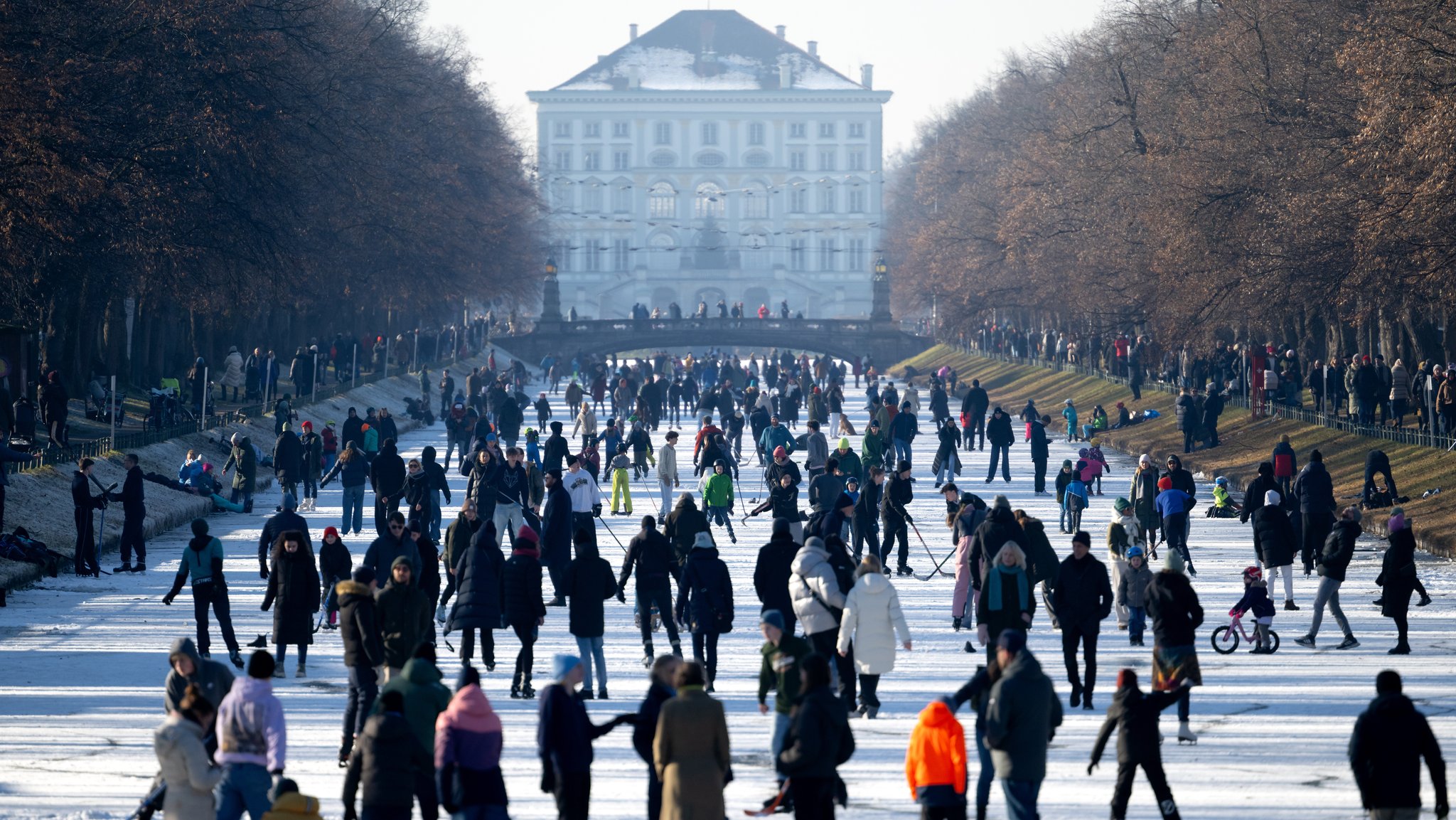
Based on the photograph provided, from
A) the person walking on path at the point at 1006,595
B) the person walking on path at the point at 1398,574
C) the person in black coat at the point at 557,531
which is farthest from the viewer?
the person in black coat at the point at 557,531

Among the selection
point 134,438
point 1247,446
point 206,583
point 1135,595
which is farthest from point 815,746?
point 1247,446

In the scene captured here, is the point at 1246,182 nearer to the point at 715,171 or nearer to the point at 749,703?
the point at 749,703

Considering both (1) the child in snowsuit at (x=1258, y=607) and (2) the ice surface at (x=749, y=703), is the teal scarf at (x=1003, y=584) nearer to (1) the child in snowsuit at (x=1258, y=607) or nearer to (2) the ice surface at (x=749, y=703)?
(2) the ice surface at (x=749, y=703)

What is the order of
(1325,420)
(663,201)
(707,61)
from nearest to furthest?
(1325,420) < (707,61) < (663,201)

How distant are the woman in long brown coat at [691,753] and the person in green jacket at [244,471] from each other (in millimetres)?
21178

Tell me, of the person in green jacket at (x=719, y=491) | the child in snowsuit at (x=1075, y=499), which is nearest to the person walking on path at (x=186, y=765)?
the person in green jacket at (x=719, y=491)

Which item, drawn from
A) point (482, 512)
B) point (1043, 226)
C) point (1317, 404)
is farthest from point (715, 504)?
point (1043, 226)

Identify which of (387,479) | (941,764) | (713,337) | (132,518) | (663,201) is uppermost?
(663,201)

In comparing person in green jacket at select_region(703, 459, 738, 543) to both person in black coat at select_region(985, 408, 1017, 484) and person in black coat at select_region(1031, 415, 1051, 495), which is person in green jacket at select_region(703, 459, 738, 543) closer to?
person in black coat at select_region(1031, 415, 1051, 495)

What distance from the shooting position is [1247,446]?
4031 cm

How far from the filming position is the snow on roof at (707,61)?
5689 inches

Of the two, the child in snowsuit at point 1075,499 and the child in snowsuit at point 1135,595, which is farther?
the child in snowsuit at point 1075,499

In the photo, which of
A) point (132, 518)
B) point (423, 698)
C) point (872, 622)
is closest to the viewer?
point (423, 698)

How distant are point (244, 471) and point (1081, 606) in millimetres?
18330
